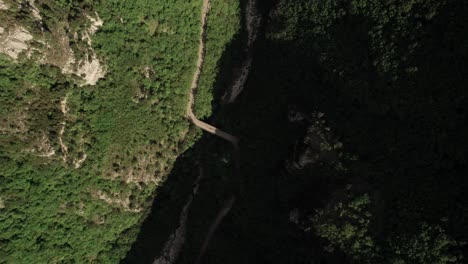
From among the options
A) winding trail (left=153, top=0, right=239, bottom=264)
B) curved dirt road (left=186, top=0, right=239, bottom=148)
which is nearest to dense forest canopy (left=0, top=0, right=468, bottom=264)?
winding trail (left=153, top=0, right=239, bottom=264)

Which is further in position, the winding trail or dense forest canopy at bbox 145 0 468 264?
the winding trail

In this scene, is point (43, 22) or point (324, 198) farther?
point (324, 198)

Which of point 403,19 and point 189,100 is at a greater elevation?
point 403,19

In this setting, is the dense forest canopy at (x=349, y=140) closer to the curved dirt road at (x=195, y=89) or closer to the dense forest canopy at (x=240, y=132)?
the dense forest canopy at (x=240, y=132)

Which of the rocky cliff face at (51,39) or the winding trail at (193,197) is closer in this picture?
the rocky cliff face at (51,39)

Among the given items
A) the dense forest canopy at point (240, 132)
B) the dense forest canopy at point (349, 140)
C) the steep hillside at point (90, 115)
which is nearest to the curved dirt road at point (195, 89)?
the dense forest canopy at point (240, 132)

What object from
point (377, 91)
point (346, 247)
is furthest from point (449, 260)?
point (377, 91)

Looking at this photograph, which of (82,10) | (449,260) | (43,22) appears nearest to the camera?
(449,260)

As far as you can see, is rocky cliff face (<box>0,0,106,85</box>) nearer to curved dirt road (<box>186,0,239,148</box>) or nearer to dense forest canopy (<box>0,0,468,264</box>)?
dense forest canopy (<box>0,0,468,264</box>)

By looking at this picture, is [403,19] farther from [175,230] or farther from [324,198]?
[175,230]
